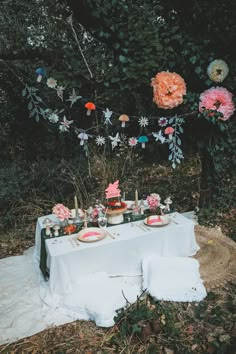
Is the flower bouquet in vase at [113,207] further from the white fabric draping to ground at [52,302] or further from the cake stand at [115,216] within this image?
the white fabric draping to ground at [52,302]

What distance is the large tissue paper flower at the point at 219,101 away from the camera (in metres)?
3.04

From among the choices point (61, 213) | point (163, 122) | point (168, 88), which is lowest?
point (61, 213)

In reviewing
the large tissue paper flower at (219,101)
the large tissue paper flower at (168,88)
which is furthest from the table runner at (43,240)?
the large tissue paper flower at (219,101)

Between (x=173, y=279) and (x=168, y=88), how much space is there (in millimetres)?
1730

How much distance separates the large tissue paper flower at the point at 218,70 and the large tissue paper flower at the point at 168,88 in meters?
0.28

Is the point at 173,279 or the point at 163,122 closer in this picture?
the point at 173,279

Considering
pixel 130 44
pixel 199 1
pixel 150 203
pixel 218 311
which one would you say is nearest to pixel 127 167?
pixel 150 203

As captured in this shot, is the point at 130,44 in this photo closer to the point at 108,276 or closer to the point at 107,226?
the point at 107,226

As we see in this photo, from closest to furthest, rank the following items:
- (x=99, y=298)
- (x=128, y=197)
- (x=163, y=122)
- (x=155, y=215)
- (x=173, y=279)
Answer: (x=99, y=298)
(x=173, y=279)
(x=155, y=215)
(x=163, y=122)
(x=128, y=197)

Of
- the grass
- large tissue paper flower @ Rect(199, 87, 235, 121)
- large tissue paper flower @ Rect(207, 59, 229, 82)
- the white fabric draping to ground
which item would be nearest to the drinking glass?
the white fabric draping to ground

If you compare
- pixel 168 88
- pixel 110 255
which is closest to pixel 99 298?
pixel 110 255

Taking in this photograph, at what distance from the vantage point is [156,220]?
112 inches

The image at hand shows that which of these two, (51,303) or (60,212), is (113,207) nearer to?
(60,212)

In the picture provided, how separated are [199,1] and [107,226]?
7.54 feet
